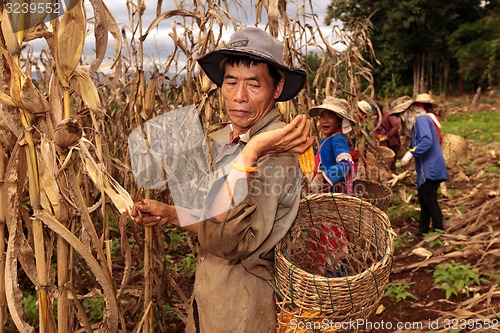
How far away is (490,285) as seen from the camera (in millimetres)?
3164

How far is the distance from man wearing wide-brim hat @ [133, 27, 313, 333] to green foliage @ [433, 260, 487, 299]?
2.25 m

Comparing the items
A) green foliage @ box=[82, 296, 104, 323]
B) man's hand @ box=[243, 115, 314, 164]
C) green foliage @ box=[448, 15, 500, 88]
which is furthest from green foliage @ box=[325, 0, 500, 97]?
man's hand @ box=[243, 115, 314, 164]

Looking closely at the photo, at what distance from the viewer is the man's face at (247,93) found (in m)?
1.40

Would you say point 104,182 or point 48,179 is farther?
point 104,182

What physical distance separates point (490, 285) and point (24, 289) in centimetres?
346

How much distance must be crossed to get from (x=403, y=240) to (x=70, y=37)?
158 inches

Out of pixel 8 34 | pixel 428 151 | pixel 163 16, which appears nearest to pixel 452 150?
pixel 428 151

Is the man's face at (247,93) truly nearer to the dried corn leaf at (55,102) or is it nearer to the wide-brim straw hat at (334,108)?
the dried corn leaf at (55,102)

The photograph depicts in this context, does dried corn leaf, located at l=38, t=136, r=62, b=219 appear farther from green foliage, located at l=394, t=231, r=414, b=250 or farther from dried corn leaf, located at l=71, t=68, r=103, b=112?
green foliage, located at l=394, t=231, r=414, b=250

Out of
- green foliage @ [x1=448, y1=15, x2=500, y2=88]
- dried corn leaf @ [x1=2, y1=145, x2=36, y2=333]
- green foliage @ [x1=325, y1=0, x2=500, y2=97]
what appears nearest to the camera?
dried corn leaf @ [x1=2, y1=145, x2=36, y2=333]

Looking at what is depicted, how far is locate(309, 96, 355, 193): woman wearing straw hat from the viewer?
2990 millimetres

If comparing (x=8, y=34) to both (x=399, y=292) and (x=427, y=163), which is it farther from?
(x=427, y=163)

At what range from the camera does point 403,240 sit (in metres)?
4.32

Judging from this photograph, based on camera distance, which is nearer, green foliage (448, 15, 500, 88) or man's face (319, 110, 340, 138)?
man's face (319, 110, 340, 138)
